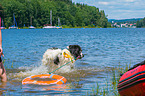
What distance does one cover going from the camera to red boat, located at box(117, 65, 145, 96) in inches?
217

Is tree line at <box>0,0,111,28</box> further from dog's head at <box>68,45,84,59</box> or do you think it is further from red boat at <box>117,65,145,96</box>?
red boat at <box>117,65,145,96</box>

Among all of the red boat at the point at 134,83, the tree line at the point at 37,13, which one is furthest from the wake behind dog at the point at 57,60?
the tree line at the point at 37,13

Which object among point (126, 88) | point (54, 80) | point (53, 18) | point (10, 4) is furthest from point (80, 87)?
point (53, 18)

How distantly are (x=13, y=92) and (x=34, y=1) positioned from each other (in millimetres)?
119804

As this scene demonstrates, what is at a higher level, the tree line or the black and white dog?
the tree line

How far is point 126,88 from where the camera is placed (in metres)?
6.07

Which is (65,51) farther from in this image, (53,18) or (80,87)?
(53,18)

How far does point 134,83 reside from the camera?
5.69 meters

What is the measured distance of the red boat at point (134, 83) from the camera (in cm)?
551

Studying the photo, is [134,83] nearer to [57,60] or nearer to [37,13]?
[57,60]

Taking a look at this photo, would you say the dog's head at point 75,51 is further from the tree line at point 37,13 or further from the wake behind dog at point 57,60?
the tree line at point 37,13

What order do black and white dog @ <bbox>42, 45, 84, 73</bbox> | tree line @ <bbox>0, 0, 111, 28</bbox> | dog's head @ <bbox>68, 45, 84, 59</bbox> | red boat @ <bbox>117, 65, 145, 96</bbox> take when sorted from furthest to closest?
tree line @ <bbox>0, 0, 111, 28</bbox> < dog's head @ <bbox>68, 45, 84, 59</bbox> < black and white dog @ <bbox>42, 45, 84, 73</bbox> < red boat @ <bbox>117, 65, 145, 96</bbox>

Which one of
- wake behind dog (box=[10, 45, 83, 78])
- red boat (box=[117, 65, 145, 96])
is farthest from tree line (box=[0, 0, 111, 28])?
red boat (box=[117, 65, 145, 96])

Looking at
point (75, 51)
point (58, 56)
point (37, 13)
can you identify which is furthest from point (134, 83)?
point (37, 13)
